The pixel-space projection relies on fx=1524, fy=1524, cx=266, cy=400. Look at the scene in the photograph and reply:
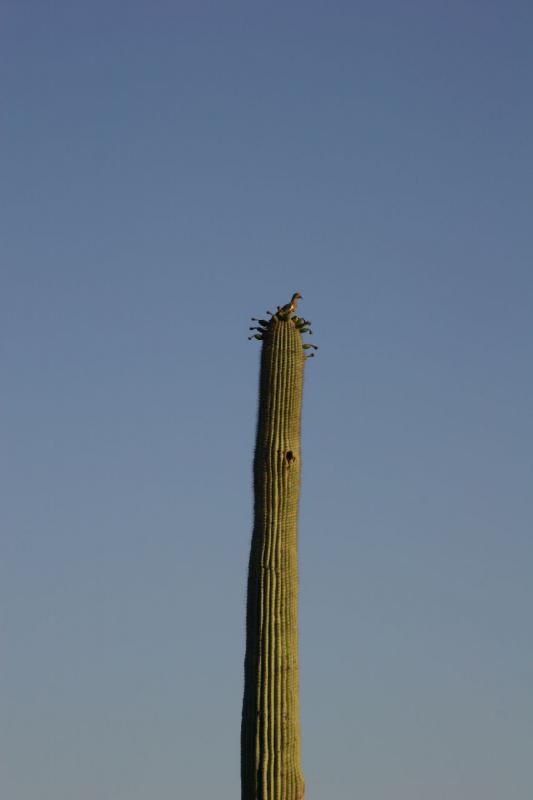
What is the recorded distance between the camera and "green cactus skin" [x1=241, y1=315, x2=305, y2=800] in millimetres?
14602

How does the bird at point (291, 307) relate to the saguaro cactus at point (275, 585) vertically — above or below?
above

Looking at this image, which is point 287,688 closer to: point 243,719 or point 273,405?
point 243,719

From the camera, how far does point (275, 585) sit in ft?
49.8

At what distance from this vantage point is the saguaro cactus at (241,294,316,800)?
47.9ft

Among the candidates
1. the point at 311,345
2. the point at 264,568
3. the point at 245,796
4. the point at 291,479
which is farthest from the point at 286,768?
the point at 311,345

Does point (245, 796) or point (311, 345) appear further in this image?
point (311, 345)

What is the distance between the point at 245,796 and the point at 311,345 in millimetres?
4891

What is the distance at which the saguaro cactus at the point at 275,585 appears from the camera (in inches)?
575

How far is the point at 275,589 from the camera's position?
1517cm

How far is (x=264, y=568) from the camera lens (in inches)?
599

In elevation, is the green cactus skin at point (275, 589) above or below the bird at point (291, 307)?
below

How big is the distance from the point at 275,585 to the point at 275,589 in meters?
0.04

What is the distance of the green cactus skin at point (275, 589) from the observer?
47.9 feet

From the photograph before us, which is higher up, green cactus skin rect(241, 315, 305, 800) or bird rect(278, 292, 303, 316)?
bird rect(278, 292, 303, 316)
